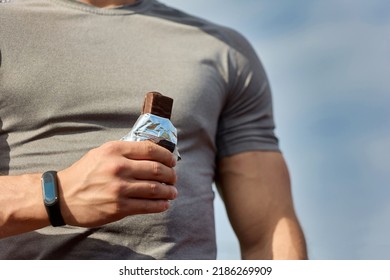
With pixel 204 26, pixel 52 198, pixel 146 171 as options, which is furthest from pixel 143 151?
pixel 204 26

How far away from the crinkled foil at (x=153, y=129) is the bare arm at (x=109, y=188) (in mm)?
17

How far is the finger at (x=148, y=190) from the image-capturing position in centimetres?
155

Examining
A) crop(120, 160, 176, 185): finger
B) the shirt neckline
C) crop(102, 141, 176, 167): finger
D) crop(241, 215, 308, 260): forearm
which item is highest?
the shirt neckline

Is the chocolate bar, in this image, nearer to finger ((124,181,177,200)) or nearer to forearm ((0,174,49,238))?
finger ((124,181,177,200))

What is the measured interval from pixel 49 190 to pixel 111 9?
66cm

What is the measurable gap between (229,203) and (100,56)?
557 millimetres

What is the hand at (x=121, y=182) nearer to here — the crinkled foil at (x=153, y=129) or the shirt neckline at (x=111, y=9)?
the crinkled foil at (x=153, y=129)

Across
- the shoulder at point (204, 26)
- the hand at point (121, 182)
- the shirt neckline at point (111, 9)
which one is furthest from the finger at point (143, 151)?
the shoulder at point (204, 26)

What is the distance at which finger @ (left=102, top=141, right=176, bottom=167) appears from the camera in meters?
1.52

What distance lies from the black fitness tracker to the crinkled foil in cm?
22

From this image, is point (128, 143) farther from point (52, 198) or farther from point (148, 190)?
point (52, 198)

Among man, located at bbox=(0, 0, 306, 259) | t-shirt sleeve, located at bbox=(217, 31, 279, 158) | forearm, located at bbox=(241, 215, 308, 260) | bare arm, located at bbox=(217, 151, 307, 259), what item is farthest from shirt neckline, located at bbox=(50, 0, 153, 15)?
forearm, located at bbox=(241, 215, 308, 260)

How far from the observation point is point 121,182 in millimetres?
1562
